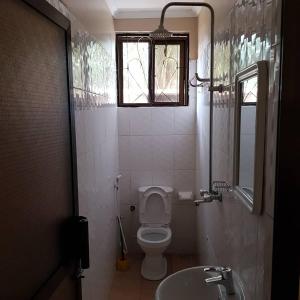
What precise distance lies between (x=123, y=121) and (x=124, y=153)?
0.34 meters

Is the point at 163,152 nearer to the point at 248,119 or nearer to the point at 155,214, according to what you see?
the point at 155,214

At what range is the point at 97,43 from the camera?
2.21 metres

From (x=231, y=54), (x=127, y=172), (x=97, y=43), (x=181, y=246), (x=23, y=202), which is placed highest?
(x=97, y=43)

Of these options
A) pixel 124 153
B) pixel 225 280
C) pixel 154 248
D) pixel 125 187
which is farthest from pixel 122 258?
pixel 225 280

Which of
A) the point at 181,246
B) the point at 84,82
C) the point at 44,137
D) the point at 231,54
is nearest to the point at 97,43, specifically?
the point at 84,82

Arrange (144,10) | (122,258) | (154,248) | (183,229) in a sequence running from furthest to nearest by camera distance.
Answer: (183,229) < (122,258) < (144,10) < (154,248)

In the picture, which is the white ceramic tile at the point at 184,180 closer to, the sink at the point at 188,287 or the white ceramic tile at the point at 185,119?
the white ceramic tile at the point at 185,119

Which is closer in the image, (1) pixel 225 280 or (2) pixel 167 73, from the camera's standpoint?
(1) pixel 225 280

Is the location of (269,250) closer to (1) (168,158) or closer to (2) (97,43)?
(2) (97,43)

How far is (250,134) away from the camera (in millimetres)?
1247

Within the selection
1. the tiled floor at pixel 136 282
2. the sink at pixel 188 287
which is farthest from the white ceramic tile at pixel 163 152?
the sink at pixel 188 287

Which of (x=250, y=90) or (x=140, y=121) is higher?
(x=250, y=90)

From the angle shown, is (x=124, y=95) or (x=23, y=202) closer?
(x=23, y=202)

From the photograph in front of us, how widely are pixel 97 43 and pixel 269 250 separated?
70.7 inches
